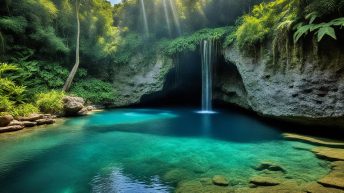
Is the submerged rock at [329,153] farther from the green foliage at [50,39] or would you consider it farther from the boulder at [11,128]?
the green foliage at [50,39]

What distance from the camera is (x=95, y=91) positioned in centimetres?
1795

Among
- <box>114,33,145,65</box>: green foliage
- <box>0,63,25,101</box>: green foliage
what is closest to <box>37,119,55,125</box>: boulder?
<box>0,63,25,101</box>: green foliage

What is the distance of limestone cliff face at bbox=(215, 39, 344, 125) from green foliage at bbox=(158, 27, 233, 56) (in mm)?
3412

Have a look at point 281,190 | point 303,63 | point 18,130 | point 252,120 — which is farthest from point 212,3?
point 281,190

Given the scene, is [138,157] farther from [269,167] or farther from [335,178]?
[335,178]

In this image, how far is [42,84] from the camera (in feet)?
51.4

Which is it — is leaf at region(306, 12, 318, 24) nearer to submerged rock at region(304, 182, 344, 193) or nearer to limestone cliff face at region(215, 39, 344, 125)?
limestone cliff face at region(215, 39, 344, 125)

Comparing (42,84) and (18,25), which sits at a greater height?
(18,25)

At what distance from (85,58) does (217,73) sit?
10.5 m

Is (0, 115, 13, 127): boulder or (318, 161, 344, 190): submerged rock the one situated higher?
(0, 115, 13, 127): boulder

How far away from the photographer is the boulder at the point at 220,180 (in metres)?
5.07

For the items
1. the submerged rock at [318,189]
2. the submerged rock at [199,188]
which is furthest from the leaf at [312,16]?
the submerged rock at [199,188]

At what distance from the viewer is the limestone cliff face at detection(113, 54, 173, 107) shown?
57.1 feet

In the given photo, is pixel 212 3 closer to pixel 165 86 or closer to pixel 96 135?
pixel 165 86
